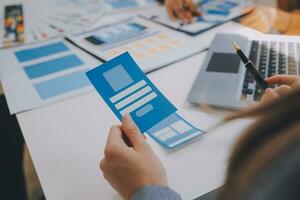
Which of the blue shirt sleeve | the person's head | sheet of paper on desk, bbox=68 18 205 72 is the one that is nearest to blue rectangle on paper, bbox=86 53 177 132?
the blue shirt sleeve

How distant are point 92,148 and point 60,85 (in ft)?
0.79

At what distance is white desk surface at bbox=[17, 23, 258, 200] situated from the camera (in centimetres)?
60

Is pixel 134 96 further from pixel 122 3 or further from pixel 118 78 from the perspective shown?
pixel 122 3

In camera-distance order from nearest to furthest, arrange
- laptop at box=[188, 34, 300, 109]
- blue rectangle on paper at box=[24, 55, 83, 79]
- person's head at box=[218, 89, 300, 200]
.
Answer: person's head at box=[218, 89, 300, 200] → laptop at box=[188, 34, 300, 109] → blue rectangle on paper at box=[24, 55, 83, 79]

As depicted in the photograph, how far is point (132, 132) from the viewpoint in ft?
1.98

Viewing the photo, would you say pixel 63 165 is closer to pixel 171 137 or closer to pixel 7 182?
pixel 171 137

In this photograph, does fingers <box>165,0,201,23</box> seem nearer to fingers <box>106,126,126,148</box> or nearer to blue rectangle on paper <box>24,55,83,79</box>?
blue rectangle on paper <box>24,55,83,79</box>

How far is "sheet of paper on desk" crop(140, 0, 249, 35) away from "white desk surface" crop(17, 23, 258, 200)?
27 cm

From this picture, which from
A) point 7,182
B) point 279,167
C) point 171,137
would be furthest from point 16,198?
point 279,167

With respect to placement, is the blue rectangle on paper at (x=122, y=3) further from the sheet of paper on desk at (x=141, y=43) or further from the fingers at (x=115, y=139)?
the fingers at (x=115, y=139)

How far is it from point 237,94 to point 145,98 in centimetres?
20

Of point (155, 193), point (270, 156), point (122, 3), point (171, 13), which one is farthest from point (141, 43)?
point (270, 156)

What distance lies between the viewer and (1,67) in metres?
0.96

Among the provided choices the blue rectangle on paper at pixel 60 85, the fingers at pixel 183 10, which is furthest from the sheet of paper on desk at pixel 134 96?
the fingers at pixel 183 10
